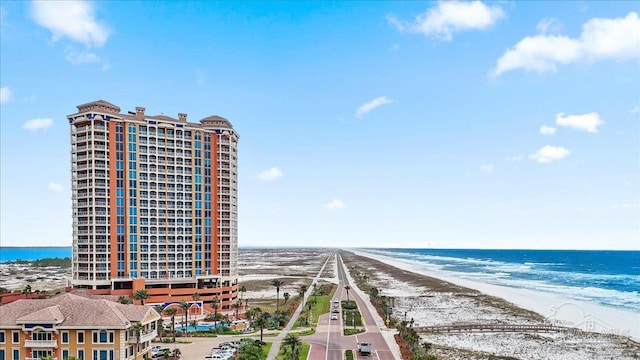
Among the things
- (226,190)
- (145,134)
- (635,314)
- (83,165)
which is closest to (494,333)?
(635,314)

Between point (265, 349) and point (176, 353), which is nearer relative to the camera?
point (176, 353)

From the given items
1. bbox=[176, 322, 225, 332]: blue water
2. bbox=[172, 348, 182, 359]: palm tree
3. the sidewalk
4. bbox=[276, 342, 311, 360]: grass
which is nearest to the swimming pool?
bbox=[176, 322, 225, 332]: blue water

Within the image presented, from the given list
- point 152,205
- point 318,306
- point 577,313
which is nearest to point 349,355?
point 318,306

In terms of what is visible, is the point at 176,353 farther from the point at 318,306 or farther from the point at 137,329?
the point at 318,306

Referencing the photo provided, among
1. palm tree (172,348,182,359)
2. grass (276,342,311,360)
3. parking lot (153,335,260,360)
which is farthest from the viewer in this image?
parking lot (153,335,260,360)

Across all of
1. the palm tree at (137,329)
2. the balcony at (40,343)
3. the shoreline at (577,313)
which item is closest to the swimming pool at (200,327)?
the palm tree at (137,329)

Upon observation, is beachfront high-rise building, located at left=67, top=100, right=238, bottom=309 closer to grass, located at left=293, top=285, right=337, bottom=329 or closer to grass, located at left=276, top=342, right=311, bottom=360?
grass, located at left=293, top=285, right=337, bottom=329

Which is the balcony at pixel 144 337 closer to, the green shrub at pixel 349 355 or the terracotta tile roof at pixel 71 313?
the terracotta tile roof at pixel 71 313

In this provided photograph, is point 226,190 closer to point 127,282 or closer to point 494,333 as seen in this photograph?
point 127,282
